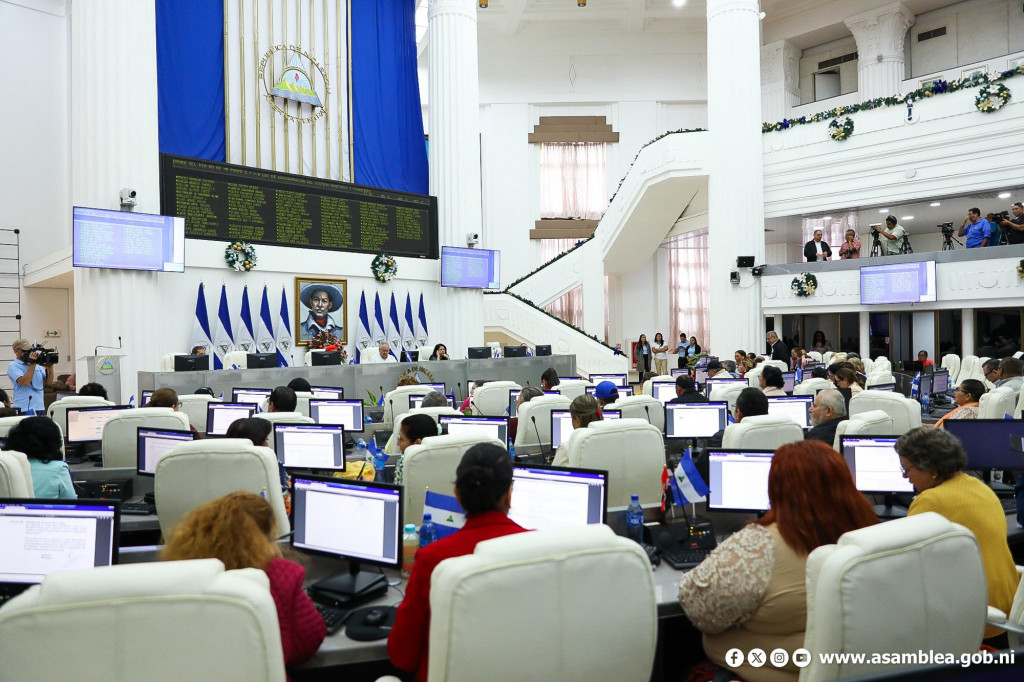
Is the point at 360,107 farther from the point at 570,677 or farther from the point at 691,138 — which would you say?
the point at 570,677

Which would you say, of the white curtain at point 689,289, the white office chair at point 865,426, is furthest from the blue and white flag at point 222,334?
the white curtain at point 689,289

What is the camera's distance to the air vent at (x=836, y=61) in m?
20.8

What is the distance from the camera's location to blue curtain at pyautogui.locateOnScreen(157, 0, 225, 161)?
1291 cm

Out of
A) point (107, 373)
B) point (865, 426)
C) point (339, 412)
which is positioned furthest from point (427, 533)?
point (107, 373)

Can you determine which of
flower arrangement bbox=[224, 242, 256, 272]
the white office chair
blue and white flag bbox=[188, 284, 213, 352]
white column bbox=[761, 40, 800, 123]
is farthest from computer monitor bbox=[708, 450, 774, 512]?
white column bbox=[761, 40, 800, 123]

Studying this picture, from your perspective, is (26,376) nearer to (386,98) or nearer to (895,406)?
(895,406)

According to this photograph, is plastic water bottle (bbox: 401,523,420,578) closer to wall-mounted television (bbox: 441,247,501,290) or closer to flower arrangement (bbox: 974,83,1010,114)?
wall-mounted television (bbox: 441,247,501,290)

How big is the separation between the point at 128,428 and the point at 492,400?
12.6ft

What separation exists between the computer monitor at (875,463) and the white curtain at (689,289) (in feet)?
63.7

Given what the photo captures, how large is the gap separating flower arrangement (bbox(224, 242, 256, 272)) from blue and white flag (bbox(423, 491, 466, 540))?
11411 mm

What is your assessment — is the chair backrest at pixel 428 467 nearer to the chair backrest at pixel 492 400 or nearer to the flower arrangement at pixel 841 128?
the chair backrest at pixel 492 400

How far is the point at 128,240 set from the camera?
10883 millimetres

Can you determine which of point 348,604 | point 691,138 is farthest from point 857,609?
point 691,138

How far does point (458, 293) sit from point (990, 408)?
11.9 meters
